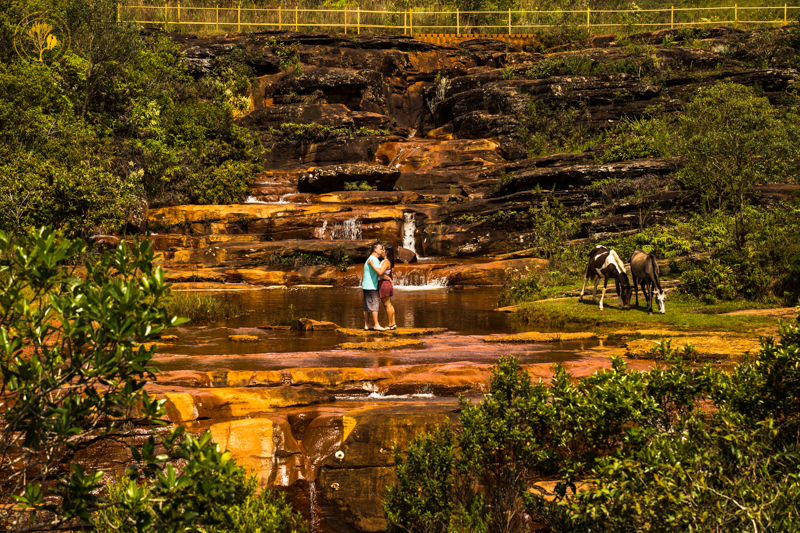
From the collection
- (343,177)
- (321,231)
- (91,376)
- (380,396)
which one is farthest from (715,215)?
(91,376)

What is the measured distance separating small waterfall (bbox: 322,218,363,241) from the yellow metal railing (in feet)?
88.2

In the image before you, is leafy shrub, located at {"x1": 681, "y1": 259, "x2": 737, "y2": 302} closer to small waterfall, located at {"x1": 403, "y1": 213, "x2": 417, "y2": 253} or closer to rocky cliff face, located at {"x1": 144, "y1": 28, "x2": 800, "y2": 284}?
rocky cliff face, located at {"x1": 144, "y1": 28, "x2": 800, "y2": 284}

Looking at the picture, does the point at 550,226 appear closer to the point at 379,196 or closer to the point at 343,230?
the point at 379,196

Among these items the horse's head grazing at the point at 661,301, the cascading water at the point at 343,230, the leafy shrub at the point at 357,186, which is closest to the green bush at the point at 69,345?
the horse's head grazing at the point at 661,301

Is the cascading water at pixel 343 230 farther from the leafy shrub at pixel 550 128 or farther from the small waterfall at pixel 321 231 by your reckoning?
the leafy shrub at pixel 550 128

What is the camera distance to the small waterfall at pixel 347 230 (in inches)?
1022

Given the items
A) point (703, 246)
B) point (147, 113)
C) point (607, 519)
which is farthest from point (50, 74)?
point (607, 519)

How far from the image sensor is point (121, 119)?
3105 cm

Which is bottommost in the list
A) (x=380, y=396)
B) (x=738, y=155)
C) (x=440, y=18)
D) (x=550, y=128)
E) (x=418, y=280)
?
(x=418, y=280)

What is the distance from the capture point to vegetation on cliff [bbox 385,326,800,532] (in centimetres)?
309

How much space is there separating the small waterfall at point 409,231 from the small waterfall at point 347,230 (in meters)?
2.24

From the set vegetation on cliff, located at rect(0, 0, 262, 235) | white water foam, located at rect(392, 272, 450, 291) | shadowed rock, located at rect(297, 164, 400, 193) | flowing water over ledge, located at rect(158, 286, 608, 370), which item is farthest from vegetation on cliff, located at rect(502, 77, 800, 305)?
vegetation on cliff, located at rect(0, 0, 262, 235)

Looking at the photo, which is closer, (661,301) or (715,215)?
(661,301)

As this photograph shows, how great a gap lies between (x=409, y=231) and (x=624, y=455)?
2352 cm
